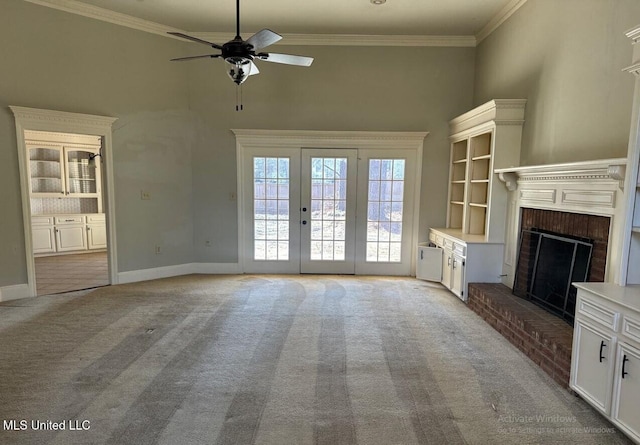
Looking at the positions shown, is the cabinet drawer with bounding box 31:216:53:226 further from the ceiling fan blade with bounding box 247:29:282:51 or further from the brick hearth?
the brick hearth

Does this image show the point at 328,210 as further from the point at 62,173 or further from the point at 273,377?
the point at 62,173

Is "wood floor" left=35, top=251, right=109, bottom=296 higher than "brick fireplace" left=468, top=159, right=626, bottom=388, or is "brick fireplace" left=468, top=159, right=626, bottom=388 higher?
"brick fireplace" left=468, top=159, right=626, bottom=388

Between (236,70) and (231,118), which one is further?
(231,118)

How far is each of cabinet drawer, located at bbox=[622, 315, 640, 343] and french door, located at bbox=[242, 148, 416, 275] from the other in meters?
3.94

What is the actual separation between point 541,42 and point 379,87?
2400mm

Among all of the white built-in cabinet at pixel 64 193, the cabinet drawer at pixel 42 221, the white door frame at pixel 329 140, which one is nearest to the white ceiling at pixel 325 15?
the white door frame at pixel 329 140

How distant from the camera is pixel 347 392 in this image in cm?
262

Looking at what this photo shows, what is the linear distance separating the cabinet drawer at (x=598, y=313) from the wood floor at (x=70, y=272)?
590 centimetres

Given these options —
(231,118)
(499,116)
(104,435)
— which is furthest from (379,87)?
(104,435)

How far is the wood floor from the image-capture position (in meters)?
5.31

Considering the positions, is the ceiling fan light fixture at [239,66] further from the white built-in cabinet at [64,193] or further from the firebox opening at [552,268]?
the white built-in cabinet at [64,193]

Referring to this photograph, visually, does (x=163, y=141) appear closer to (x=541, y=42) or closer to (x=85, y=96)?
(x=85, y=96)

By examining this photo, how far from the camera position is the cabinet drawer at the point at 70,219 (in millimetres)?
7511

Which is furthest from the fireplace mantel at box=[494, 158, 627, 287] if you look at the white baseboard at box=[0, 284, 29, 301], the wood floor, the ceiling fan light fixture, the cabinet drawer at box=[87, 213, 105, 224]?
the cabinet drawer at box=[87, 213, 105, 224]
